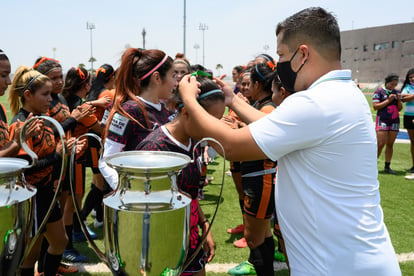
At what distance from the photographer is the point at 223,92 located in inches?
78.1

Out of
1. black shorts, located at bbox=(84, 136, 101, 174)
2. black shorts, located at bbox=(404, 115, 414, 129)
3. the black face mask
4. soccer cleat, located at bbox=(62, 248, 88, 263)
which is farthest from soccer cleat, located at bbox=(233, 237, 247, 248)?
black shorts, located at bbox=(404, 115, 414, 129)

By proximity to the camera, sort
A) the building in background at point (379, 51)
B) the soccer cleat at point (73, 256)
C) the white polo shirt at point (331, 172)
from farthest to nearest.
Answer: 1. the building in background at point (379, 51)
2. the soccer cleat at point (73, 256)
3. the white polo shirt at point (331, 172)

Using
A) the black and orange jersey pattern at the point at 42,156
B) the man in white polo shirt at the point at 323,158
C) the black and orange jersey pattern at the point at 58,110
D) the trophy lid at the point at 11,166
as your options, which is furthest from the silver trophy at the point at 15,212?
the black and orange jersey pattern at the point at 58,110

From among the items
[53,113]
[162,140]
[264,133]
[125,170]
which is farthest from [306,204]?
[53,113]

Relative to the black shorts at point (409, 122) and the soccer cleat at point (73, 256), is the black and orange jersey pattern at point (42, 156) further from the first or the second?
the black shorts at point (409, 122)

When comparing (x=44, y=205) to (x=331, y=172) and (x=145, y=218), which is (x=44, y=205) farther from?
(x=331, y=172)

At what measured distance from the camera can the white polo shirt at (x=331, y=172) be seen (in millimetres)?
1330

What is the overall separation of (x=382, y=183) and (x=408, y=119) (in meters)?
1.78

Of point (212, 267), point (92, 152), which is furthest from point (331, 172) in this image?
point (92, 152)

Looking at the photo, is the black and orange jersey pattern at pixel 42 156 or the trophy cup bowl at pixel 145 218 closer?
the trophy cup bowl at pixel 145 218

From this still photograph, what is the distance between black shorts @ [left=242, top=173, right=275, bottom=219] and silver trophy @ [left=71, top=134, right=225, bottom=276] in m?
1.84

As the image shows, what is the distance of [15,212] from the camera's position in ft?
3.79

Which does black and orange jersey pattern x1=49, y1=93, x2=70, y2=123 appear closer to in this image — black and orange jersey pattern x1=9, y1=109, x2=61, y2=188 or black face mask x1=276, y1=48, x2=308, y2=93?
black and orange jersey pattern x1=9, y1=109, x2=61, y2=188

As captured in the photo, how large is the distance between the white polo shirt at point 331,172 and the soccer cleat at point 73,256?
2843 millimetres
